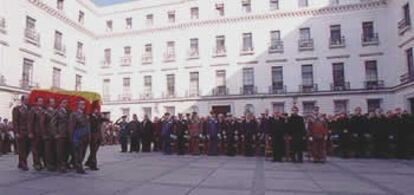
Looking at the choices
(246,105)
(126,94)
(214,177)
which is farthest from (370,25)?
(214,177)

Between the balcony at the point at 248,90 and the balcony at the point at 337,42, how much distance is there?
285 inches

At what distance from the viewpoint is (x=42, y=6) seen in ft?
95.7

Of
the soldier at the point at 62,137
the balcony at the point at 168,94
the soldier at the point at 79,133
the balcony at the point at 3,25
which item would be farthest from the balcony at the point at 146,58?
the soldier at the point at 79,133

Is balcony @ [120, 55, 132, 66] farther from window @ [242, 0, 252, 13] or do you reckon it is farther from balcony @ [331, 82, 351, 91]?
balcony @ [331, 82, 351, 91]

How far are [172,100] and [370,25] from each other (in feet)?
59.4

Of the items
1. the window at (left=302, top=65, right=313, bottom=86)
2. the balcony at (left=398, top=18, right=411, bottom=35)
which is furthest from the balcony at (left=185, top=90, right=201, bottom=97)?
the balcony at (left=398, top=18, right=411, bottom=35)

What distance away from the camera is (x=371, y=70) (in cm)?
2936

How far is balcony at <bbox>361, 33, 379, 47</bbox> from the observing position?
95.6 ft

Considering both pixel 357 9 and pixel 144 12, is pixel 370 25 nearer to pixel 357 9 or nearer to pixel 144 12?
pixel 357 9

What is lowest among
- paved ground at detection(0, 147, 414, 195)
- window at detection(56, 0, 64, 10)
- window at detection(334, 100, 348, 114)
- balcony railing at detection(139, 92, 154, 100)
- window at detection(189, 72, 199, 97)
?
paved ground at detection(0, 147, 414, 195)

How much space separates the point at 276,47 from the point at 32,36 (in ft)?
64.8

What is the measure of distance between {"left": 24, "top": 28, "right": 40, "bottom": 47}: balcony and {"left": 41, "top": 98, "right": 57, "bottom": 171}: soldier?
63.9 ft

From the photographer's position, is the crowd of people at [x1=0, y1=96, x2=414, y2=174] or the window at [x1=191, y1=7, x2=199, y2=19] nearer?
the crowd of people at [x1=0, y1=96, x2=414, y2=174]

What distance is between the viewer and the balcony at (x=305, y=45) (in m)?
30.6
